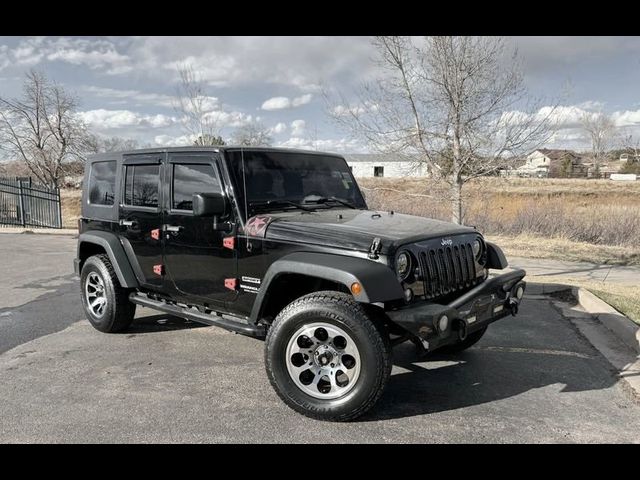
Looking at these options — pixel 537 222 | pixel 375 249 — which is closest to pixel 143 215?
pixel 375 249

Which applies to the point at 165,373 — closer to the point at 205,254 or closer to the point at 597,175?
the point at 205,254

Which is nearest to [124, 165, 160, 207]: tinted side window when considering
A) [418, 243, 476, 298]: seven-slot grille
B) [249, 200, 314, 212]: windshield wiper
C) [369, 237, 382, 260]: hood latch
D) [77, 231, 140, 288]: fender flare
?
[77, 231, 140, 288]: fender flare

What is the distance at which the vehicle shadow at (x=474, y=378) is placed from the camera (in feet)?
12.9

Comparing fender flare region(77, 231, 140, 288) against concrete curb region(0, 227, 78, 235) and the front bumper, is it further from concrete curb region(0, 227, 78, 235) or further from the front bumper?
concrete curb region(0, 227, 78, 235)

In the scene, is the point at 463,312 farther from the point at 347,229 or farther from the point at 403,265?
the point at 347,229

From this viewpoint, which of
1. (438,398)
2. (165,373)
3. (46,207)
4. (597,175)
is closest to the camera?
(438,398)

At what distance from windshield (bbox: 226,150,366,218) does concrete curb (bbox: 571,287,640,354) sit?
2953 mm

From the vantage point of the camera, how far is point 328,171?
17.2ft

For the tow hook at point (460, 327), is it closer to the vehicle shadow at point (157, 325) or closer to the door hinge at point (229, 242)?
the door hinge at point (229, 242)

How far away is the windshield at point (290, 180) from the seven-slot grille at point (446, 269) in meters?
→ 1.33

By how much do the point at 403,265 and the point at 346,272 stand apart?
476 millimetres

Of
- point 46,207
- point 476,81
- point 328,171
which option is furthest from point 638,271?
point 46,207

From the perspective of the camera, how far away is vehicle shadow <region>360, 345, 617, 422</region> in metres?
3.92
